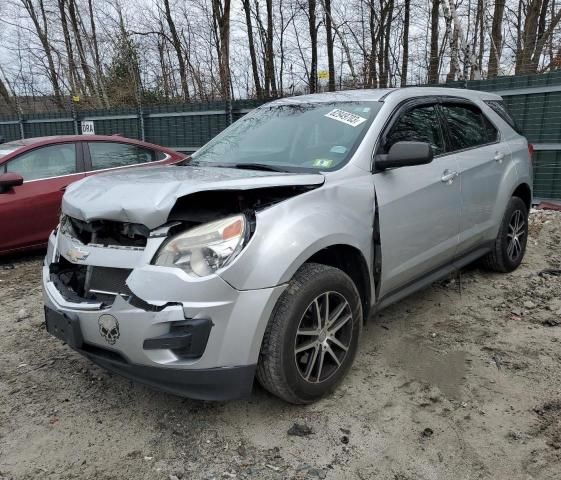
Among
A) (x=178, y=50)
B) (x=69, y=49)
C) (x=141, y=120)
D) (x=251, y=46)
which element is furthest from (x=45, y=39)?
(x=141, y=120)

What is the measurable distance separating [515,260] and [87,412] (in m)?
4.09

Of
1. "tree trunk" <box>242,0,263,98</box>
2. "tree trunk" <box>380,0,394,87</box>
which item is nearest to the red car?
"tree trunk" <box>242,0,263,98</box>

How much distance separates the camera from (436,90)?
13.2 ft

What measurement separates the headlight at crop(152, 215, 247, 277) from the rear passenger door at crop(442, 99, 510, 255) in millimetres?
2258

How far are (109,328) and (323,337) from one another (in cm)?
112

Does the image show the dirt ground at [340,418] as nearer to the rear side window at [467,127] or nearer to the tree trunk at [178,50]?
the rear side window at [467,127]

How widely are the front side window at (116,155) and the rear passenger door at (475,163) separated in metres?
4.04

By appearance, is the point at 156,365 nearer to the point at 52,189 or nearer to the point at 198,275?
the point at 198,275

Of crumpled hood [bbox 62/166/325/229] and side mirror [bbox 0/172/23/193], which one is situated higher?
crumpled hood [bbox 62/166/325/229]

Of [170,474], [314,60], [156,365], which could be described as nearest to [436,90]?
[156,365]

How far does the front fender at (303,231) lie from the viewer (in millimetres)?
2361

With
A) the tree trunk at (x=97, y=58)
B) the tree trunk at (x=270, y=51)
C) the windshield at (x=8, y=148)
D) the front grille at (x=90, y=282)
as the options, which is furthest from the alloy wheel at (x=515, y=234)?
the tree trunk at (x=97, y=58)

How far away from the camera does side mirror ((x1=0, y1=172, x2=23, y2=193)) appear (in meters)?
5.29

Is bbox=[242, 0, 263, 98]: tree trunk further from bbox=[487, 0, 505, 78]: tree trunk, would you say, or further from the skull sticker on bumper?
the skull sticker on bumper
